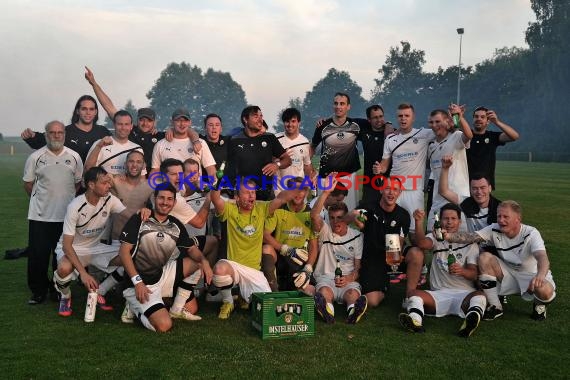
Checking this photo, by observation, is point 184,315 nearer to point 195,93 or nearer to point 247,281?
point 247,281

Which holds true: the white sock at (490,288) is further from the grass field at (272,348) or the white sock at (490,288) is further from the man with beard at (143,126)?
the man with beard at (143,126)

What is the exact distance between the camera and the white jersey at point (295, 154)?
9344 millimetres

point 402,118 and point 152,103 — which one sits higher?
point 152,103

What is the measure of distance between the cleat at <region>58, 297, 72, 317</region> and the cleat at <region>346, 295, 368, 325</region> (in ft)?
11.0

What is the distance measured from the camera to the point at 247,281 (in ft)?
22.9

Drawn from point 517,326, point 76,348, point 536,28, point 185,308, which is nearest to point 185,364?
point 76,348

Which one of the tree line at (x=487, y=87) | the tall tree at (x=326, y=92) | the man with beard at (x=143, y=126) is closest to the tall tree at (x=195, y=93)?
the tree line at (x=487, y=87)

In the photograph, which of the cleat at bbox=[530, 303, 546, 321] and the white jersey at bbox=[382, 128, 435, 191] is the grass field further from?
the white jersey at bbox=[382, 128, 435, 191]

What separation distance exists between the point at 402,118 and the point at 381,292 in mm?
2910

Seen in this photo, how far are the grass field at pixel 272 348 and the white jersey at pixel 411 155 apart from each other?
2355 mm

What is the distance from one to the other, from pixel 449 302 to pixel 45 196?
535cm

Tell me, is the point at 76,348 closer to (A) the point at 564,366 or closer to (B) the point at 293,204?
(B) the point at 293,204

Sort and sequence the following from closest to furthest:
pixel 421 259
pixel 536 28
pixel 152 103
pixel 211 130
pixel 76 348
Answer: pixel 76 348
pixel 421 259
pixel 211 130
pixel 536 28
pixel 152 103

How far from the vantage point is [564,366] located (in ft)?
17.2
